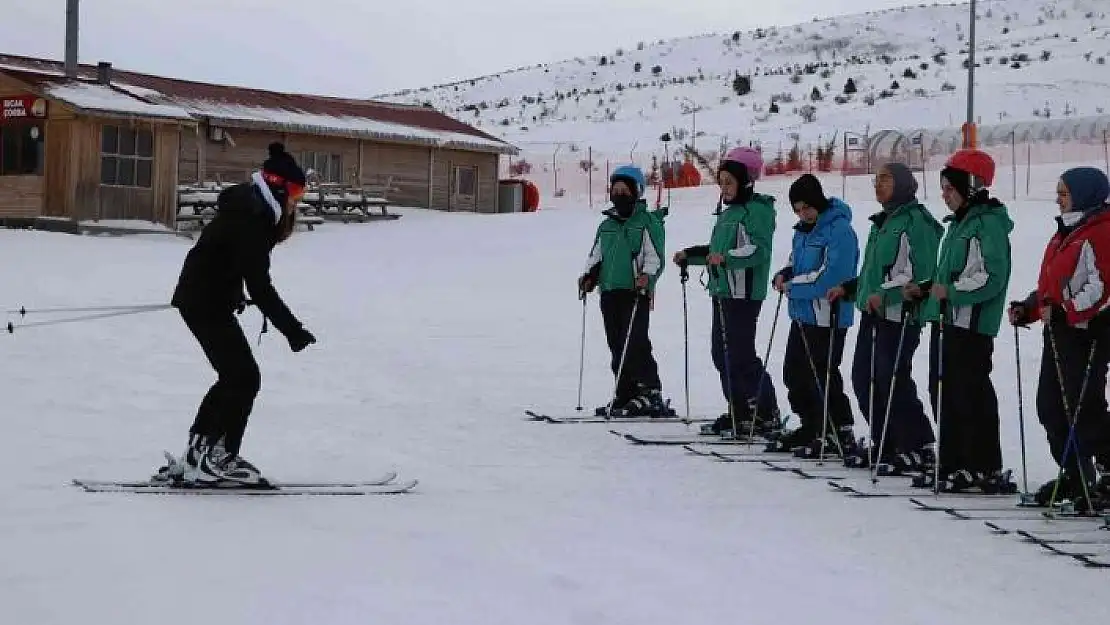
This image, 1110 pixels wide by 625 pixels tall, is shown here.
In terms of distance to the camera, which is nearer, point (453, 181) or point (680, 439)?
point (680, 439)

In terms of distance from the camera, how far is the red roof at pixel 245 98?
3153cm

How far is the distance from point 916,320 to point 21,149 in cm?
2334

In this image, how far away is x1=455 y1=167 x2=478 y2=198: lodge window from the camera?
128 feet

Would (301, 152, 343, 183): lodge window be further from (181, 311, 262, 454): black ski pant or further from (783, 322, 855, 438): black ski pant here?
(181, 311, 262, 454): black ski pant

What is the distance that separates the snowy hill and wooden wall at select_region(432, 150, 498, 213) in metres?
15.7

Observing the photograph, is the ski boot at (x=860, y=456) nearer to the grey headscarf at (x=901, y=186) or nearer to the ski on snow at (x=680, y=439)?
the ski on snow at (x=680, y=439)

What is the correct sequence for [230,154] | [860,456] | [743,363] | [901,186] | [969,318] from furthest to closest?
[230,154] < [743,363] < [860,456] < [901,186] < [969,318]

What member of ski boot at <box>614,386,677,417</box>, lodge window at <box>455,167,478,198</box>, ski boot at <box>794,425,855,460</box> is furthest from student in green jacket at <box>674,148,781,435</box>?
lodge window at <box>455,167,478,198</box>

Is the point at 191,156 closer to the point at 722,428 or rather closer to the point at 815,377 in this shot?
the point at 722,428

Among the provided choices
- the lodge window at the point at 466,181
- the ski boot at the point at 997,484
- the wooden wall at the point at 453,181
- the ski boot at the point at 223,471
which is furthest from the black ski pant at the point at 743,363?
the lodge window at the point at 466,181


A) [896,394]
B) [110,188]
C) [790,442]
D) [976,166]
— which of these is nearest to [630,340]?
[790,442]

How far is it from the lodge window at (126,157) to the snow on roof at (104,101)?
21.7 inches

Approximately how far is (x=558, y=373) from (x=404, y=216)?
69.6 feet

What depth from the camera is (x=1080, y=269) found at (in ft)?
23.7
